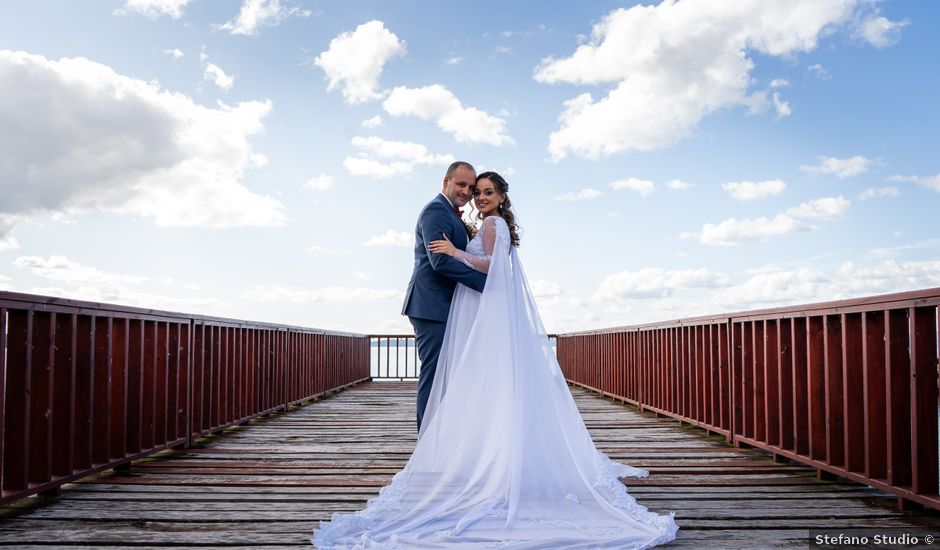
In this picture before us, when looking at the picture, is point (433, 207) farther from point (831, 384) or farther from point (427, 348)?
point (831, 384)

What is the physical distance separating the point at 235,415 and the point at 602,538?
453cm

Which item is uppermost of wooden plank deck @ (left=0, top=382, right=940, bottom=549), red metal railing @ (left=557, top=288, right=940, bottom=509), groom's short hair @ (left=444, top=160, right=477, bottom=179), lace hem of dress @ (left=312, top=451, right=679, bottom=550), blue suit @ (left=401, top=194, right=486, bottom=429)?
groom's short hair @ (left=444, top=160, right=477, bottom=179)

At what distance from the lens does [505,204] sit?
3494mm

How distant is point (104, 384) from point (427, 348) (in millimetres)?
1918

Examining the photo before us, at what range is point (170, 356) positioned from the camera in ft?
15.8

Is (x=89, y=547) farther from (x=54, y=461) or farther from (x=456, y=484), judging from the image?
(x=456, y=484)

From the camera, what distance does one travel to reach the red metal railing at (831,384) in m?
2.95

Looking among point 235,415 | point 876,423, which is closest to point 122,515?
point 235,415

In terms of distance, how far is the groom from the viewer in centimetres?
343

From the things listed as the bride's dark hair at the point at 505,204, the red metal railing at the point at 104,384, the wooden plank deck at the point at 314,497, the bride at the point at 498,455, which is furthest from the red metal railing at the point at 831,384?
the red metal railing at the point at 104,384

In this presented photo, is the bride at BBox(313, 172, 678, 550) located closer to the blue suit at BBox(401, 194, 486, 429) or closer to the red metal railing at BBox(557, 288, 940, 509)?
the blue suit at BBox(401, 194, 486, 429)

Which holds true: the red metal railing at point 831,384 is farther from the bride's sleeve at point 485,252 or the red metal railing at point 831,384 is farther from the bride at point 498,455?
the bride's sleeve at point 485,252

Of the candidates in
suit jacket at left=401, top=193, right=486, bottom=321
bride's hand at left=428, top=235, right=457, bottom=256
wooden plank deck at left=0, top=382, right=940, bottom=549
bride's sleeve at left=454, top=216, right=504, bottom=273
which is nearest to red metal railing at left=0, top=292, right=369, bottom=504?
wooden plank deck at left=0, top=382, right=940, bottom=549

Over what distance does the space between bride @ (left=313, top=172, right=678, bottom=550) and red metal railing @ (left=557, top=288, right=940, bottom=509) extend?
122cm
